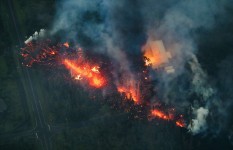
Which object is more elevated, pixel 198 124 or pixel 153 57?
pixel 153 57

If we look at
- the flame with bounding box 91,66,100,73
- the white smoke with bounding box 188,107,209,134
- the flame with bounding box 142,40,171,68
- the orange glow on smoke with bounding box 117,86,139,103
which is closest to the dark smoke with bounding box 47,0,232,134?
the white smoke with bounding box 188,107,209,134

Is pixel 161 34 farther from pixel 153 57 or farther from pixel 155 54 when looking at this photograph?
pixel 153 57

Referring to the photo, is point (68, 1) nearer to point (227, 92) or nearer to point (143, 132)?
point (143, 132)

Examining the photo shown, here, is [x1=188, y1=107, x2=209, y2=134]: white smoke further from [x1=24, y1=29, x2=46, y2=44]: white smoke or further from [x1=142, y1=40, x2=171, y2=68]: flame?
[x1=24, y1=29, x2=46, y2=44]: white smoke

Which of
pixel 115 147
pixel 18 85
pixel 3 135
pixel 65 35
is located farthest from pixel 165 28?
pixel 3 135

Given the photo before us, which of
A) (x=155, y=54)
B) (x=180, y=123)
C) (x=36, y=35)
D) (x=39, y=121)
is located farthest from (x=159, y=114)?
(x=36, y=35)

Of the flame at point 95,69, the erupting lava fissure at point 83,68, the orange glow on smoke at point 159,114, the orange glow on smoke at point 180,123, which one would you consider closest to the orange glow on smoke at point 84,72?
the erupting lava fissure at point 83,68

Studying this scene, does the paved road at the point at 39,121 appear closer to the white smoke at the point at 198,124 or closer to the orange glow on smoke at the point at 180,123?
the orange glow on smoke at the point at 180,123

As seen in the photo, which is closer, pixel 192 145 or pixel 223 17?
pixel 192 145
